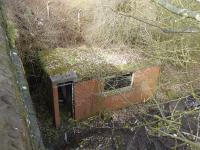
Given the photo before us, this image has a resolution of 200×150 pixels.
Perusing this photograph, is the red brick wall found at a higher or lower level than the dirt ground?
lower

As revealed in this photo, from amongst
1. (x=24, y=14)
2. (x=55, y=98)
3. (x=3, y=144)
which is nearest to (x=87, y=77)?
(x=55, y=98)

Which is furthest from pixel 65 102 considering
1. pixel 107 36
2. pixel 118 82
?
pixel 107 36

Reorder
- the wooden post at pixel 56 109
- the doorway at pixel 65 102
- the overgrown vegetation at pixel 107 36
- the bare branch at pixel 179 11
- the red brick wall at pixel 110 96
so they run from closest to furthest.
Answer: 1. the bare branch at pixel 179 11
2. the wooden post at pixel 56 109
3. the red brick wall at pixel 110 96
4. the doorway at pixel 65 102
5. the overgrown vegetation at pixel 107 36

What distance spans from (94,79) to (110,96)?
147 centimetres

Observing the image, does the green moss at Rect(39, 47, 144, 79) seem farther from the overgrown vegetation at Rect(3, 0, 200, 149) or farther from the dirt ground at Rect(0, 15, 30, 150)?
the dirt ground at Rect(0, 15, 30, 150)

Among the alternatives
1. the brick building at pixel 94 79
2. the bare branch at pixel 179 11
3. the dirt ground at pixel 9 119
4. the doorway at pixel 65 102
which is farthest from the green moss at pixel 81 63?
the dirt ground at pixel 9 119

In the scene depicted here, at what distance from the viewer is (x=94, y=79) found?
11602 millimetres

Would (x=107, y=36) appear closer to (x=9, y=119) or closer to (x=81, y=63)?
(x=81, y=63)

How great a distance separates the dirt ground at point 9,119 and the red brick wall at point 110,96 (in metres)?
9.63

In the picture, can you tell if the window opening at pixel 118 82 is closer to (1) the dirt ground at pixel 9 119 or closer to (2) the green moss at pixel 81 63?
(2) the green moss at pixel 81 63

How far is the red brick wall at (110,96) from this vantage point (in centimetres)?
1184

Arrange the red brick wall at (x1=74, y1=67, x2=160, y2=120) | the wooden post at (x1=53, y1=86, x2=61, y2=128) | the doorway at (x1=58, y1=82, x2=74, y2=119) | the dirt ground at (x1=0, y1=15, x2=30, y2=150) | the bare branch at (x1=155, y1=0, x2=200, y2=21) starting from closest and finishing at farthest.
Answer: the dirt ground at (x1=0, y1=15, x2=30, y2=150) < the bare branch at (x1=155, y1=0, x2=200, y2=21) < the wooden post at (x1=53, y1=86, x2=61, y2=128) < the red brick wall at (x1=74, y1=67, x2=160, y2=120) < the doorway at (x1=58, y1=82, x2=74, y2=119)

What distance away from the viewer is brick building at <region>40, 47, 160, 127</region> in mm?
11367

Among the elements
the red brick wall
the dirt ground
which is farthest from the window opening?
the dirt ground
